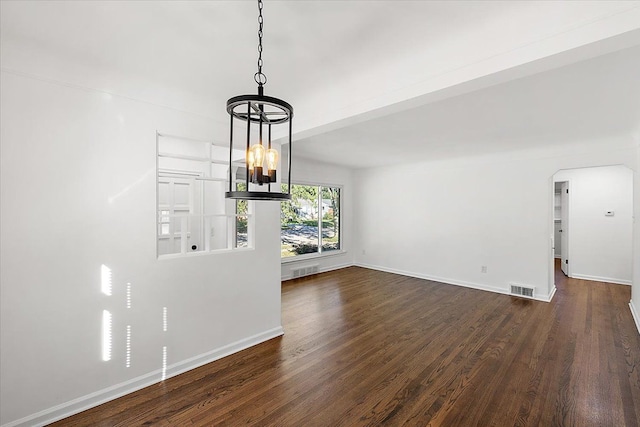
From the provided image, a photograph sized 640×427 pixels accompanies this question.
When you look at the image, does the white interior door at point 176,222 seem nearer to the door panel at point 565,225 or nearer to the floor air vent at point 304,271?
the floor air vent at point 304,271

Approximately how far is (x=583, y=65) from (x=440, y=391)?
2748mm

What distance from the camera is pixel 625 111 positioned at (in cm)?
295

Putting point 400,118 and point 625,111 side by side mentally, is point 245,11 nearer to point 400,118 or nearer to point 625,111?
point 400,118

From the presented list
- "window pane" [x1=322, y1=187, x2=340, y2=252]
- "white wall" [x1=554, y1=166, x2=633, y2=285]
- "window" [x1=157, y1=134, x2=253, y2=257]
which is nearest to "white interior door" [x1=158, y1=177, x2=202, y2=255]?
"window" [x1=157, y1=134, x2=253, y2=257]

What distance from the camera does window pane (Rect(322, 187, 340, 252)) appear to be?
279 inches

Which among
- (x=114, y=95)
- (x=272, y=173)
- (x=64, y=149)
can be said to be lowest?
(x=272, y=173)

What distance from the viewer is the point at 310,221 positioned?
267 inches

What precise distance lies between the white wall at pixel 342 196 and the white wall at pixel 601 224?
4.88 metres

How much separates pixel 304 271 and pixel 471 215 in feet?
12.0

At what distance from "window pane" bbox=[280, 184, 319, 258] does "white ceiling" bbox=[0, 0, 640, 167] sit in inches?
136

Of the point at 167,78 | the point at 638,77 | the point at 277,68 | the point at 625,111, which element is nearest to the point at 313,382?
the point at 277,68

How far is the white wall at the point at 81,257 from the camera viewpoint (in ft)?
6.23

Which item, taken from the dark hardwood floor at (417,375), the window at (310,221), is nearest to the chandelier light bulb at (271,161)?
→ the dark hardwood floor at (417,375)

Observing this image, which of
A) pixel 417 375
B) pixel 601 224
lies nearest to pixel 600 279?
pixel 601 224
